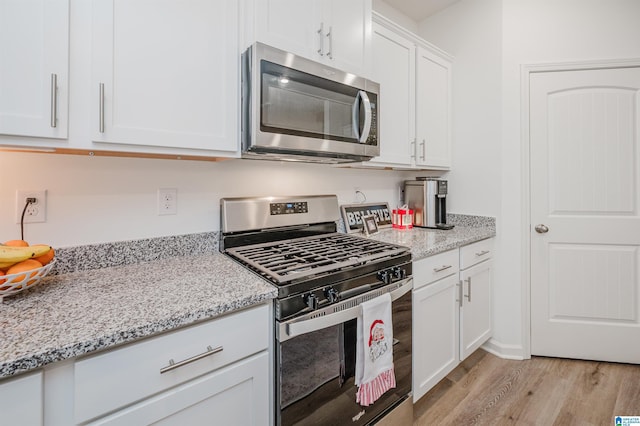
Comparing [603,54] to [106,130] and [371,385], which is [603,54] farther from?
[106,130]

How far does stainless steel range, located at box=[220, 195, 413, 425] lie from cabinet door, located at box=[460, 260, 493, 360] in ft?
2.11

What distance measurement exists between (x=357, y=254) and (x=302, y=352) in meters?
0.50

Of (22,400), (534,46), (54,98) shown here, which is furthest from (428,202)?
(22,400)

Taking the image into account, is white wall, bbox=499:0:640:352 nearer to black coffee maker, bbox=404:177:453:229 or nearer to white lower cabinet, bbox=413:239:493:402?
white lower cabinet, bbox=413:239:493:402

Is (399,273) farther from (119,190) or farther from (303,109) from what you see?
(119,190)

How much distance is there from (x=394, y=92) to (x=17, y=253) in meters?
1.98

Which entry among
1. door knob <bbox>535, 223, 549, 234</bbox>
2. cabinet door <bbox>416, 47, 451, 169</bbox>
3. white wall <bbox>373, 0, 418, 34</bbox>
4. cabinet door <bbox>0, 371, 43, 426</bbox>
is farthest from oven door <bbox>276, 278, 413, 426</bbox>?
white wall <bbox>373, 0, 418, 34</bbox>

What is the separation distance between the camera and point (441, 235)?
2.07m

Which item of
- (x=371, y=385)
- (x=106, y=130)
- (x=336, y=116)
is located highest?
(x=336, y=116)

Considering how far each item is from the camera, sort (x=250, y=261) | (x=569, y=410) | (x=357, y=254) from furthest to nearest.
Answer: (x=569, y=410)
(x=357, y=254)
(x=250, y=261)

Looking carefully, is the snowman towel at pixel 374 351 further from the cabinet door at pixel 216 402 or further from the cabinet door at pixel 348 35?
the cabinet door at pixel 348 35

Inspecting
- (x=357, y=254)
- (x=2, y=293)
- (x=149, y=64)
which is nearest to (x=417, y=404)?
(x=357, y=254)

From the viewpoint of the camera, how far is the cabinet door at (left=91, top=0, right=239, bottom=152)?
3.28ft

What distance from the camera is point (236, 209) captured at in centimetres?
154
